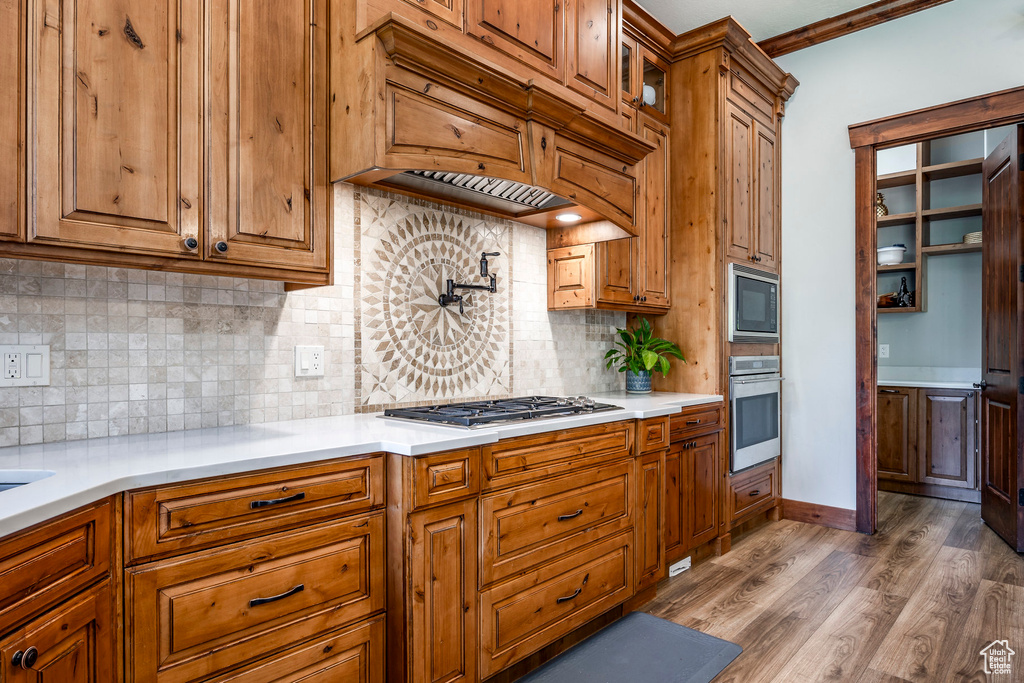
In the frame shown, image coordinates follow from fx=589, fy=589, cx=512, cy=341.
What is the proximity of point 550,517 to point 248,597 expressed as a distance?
40.6 inches

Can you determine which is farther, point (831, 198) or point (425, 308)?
point (831, 198)

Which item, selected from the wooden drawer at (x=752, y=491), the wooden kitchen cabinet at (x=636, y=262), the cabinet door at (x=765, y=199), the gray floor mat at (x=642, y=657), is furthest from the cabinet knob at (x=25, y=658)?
the cabinet door at (x=765, y=199)

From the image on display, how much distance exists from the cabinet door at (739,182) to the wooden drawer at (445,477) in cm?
234

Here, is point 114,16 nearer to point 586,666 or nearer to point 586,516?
point 586,516

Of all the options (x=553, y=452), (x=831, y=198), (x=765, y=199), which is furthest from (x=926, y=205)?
(x=553, y=452)

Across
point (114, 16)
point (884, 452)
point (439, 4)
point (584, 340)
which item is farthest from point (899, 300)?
point (114, 16)

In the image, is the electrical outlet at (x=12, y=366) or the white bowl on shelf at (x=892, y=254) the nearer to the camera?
the electrical outlet at (x=12, y=366)

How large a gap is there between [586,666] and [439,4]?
238 centimetres

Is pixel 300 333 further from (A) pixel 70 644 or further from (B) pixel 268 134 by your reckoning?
(A) pixel 70 644

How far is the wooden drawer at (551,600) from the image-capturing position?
74.4 inches

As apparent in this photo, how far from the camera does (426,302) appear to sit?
8.16ft

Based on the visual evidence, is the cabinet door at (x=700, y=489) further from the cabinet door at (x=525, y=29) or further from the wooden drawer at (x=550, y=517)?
A: the cabinet door at (x=525, y=29)

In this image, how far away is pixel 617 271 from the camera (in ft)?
10.2

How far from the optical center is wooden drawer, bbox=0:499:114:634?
3.05 feet
